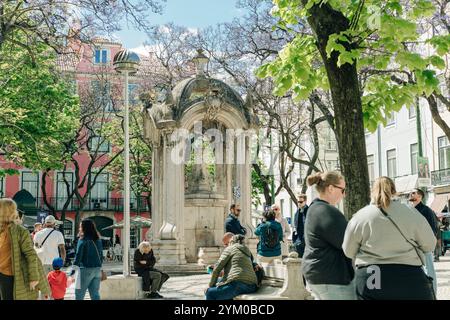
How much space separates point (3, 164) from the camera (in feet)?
169

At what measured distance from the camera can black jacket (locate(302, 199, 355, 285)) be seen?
5.48 m

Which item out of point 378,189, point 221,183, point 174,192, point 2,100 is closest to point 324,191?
point 378,189

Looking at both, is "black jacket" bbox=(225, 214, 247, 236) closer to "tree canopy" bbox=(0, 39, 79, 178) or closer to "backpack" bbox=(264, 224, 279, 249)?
"backpack" bbox=(264, 224, 279, 249)

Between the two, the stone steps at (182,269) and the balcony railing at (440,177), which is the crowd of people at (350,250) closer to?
the stone steps at (182,269)

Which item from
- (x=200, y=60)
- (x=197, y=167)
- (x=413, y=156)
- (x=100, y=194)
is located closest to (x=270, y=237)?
(x=197, y=167)

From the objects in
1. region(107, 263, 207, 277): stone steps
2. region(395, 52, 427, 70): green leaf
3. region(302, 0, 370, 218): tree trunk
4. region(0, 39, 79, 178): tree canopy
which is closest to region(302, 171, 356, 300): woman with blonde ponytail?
region(302, 0, 370, 218): tree trunk

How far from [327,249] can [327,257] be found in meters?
0.07

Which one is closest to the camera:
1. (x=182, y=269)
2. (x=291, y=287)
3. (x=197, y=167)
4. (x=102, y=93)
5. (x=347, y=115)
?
(x=347, y=115)

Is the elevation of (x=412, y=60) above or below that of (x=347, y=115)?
above

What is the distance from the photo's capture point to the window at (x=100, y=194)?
2186 inches

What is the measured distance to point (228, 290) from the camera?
9.73 metres

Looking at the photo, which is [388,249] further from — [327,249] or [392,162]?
[392,162]

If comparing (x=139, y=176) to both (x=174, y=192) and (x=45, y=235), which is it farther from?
(x=45, y=235)
